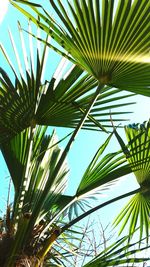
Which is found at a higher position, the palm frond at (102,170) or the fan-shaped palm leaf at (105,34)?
the fan-shaped palm leaf at (105,34)

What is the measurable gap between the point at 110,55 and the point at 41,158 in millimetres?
764

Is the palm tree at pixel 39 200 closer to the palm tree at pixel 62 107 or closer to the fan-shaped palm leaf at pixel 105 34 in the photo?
the palm tree at pixel 62 107

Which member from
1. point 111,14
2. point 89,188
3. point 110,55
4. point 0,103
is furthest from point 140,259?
point 0,103

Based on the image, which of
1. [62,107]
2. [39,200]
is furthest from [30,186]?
[62,107]

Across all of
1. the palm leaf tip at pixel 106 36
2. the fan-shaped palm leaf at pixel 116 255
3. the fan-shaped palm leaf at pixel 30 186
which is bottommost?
the fan-shaped palm leaf at pixel 116 255

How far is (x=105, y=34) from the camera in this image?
1995 millimetres

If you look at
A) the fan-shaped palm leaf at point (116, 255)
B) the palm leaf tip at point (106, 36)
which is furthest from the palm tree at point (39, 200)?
the palm leaf tip at point (106, 36)

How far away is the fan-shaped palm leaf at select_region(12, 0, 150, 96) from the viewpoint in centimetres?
192

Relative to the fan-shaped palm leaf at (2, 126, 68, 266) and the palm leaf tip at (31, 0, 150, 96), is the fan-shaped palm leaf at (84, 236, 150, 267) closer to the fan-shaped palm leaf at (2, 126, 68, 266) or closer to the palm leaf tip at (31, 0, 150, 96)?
the fan-shaped palm leaf at (2, 126, 68, 266)

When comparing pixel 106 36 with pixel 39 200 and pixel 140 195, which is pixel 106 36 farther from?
pixel 140 195

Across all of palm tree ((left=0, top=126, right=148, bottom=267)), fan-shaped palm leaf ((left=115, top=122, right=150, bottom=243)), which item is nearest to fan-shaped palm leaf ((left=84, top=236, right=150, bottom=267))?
palm tree ((left=0, top=126, right=148, bottom=267))

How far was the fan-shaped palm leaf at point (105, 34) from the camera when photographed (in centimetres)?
192

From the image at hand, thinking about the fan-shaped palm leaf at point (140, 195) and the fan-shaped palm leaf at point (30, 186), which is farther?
the fan-shaped palm leaf at point (140, 195)

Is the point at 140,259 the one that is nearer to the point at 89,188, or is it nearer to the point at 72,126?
the point at 89,188
